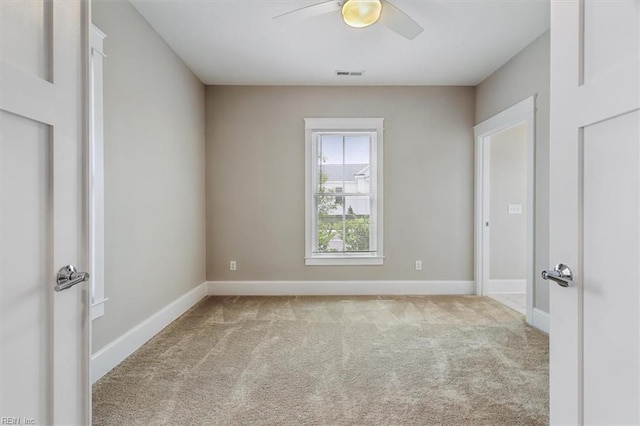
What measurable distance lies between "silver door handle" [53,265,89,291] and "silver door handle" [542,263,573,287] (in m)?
1.43

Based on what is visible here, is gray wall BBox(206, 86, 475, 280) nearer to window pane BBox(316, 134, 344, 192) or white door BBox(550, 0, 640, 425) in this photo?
window pane BBox(316, 134, 344, 192)

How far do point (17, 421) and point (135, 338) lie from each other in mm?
1960

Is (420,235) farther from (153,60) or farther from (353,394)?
(153,60)

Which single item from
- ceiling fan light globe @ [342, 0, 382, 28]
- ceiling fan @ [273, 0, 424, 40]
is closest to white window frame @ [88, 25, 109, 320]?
ceiling fan @ [273, 0, 424, 40]

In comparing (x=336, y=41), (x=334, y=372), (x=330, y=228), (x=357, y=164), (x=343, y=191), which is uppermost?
(x=336, y=41)

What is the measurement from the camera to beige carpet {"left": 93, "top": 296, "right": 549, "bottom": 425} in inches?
72.2

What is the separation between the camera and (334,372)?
90.6 inches

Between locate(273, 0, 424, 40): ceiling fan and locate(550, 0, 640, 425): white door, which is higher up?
locate(273, 0, 424, 40): ceiling fan

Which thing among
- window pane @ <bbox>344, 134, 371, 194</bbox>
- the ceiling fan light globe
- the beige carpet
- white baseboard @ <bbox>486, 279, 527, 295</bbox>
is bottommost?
the beige carpet

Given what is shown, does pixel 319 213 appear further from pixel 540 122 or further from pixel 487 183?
pixel 540 122

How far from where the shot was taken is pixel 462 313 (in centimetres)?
363

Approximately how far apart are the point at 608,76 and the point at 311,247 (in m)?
3.74

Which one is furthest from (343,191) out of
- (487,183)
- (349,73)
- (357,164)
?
(487,183)

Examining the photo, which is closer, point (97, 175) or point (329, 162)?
point (97, 175)
